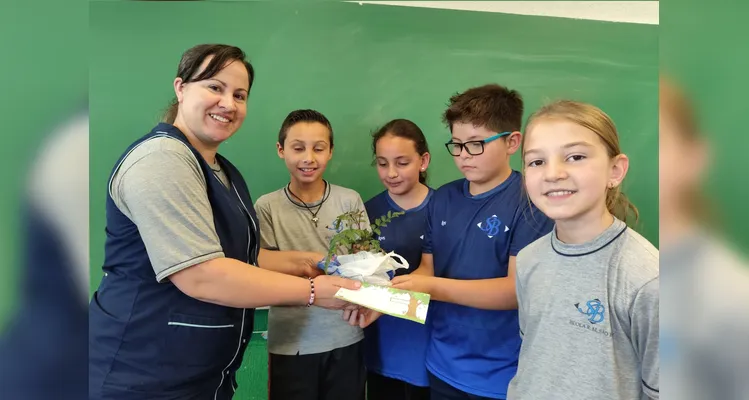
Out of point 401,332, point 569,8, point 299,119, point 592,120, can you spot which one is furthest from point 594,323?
point 569,8

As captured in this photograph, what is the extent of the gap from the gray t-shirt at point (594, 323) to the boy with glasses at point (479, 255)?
24cm

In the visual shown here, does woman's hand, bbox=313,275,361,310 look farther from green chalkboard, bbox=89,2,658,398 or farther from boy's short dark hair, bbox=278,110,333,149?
green chalkboard, bbox=89,2,658,398

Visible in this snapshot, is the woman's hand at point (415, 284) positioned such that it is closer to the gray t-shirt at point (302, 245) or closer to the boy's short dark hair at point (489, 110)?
the gray t-shirt at point (302, 245)

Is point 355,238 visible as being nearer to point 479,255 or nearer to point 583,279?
point 479,255

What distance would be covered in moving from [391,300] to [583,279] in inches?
17.4

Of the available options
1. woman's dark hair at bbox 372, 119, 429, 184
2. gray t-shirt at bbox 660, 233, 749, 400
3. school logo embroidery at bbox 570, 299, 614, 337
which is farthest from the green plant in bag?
gray t-shirt at bbox 660, 233, 749, 400

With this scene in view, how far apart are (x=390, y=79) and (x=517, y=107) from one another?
71 centimetres

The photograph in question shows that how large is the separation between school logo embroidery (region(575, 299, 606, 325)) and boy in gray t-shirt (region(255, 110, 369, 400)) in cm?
77

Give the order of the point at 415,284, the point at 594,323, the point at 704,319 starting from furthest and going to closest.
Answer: the point at 415,284 < the point at 594,323 < the point at 704,319

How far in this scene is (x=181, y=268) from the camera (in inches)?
34.4

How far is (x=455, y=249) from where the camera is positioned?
1287mm

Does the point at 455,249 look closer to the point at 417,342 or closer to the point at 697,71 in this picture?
the point at 417,342

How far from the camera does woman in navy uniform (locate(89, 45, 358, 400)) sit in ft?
2.87

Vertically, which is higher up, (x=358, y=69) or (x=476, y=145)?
(x=358, y=69)
